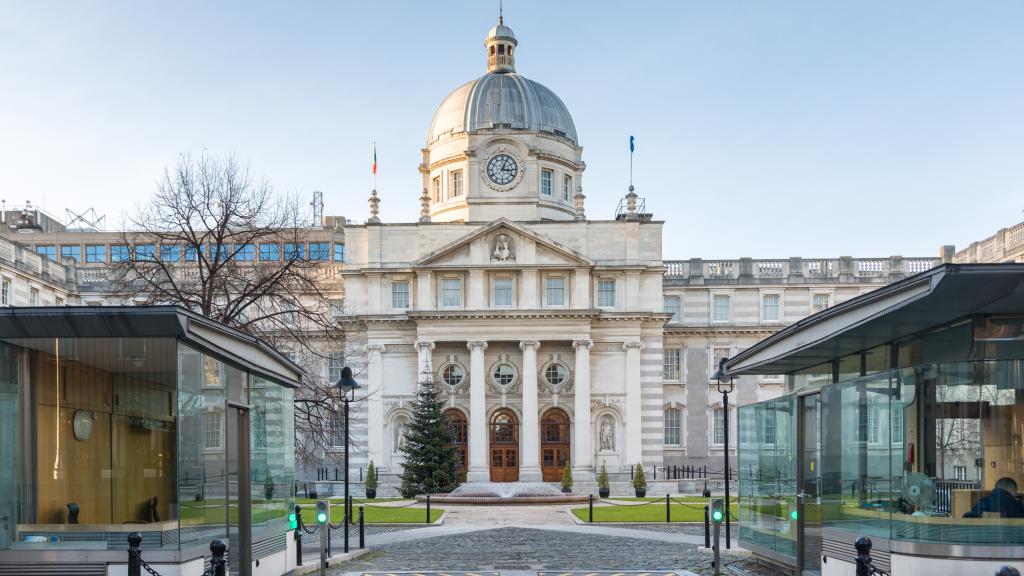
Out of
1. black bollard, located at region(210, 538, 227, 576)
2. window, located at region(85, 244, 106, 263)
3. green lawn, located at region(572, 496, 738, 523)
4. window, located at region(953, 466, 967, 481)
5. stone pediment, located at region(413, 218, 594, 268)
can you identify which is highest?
window, located at region(85, 244, 106, 263)

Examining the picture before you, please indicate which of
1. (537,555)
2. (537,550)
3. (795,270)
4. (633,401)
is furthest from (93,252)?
(537,555)

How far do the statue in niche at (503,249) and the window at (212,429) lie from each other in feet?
125

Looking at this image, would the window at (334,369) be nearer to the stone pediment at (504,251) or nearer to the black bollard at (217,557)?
the stone pediment at (504,251)

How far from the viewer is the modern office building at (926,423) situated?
12.6m

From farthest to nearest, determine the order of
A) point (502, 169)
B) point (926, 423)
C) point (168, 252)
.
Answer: point (502, 169) < point (168, 252) < point (926, 423)

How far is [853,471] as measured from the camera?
15.5 metres

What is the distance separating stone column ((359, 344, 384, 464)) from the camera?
Answer: 54375 mm

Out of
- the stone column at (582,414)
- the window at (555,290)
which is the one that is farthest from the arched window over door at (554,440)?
the window at (555,290)

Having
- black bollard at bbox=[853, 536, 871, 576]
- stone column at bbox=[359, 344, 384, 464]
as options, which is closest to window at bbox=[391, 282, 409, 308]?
stone column at bbox=[359, 344, 384, 464]

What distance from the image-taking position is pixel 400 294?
Answer: 5525cm

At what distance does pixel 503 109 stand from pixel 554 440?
20.2 meters

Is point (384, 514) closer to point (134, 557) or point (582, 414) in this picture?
point (582, 414)

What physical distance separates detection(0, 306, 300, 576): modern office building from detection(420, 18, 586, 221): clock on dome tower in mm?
42450

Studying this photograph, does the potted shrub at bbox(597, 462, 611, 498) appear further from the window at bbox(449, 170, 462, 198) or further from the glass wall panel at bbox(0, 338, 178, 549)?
the glass wall panel at bbox(0, 338, 178, 549)
